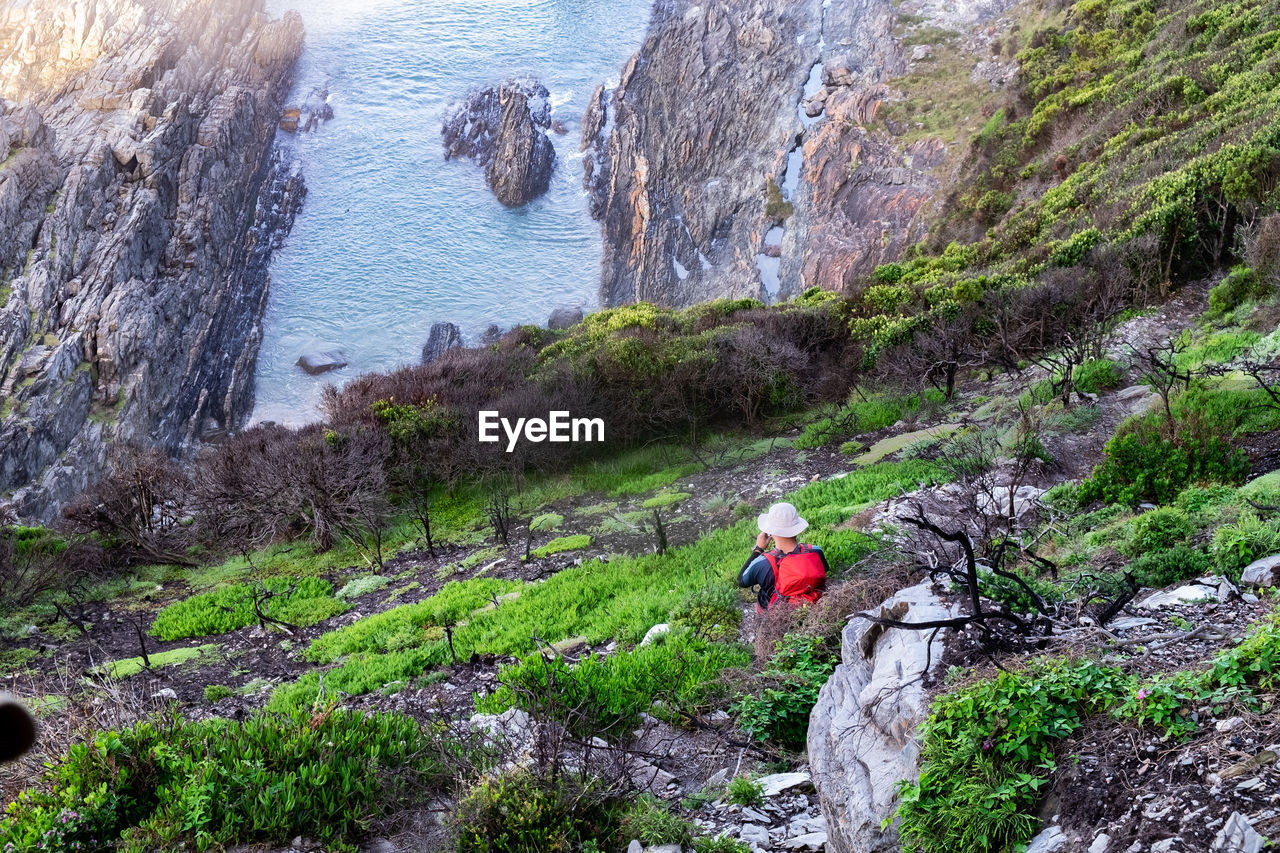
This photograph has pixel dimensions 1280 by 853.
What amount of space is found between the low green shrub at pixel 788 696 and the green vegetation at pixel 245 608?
10001 mm

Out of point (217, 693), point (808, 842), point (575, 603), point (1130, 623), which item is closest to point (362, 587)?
point (217, 693)

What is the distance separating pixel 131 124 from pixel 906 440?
172 ft

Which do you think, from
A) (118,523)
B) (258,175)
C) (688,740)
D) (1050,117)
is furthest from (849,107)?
(688,740)

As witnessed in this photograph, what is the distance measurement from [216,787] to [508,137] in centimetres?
6090

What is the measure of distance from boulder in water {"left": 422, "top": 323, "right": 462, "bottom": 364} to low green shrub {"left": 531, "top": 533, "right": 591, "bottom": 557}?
36231 mm

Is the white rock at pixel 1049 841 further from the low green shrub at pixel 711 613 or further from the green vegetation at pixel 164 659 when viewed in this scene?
the green vegetation at pixel 164 659

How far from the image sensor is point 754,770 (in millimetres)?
5340

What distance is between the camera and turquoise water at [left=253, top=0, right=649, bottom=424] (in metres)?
52.1

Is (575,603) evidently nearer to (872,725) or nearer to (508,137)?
(872,725)

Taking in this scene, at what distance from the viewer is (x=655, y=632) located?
8.55 metres

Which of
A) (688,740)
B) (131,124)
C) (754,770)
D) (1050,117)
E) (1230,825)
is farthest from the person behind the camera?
(131,124)

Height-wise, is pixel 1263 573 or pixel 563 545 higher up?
pixel 1263 573

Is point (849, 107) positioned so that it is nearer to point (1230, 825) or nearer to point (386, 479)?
point (386, 479)

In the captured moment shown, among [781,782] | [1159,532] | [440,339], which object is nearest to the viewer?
[781,782]
